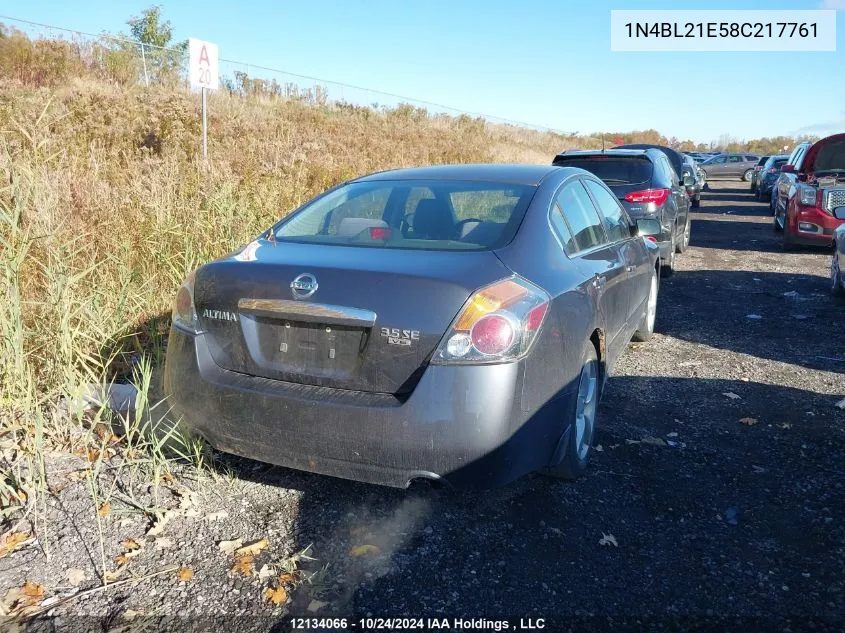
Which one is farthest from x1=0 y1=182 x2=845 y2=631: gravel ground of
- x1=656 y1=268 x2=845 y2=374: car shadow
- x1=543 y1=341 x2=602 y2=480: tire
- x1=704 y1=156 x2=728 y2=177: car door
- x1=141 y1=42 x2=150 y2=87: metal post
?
x1=704 y1=156 x2=728 y2=177: car door

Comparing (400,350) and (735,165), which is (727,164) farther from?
(400,350)

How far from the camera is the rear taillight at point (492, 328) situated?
2.60m

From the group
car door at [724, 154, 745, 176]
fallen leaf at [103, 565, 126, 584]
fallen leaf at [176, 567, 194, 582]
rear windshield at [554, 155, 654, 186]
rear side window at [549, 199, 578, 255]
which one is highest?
car door at [724, 154, 745, 176]

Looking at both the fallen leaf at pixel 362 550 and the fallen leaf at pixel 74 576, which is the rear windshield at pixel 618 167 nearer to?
the fallen leaf at pixel 362 550

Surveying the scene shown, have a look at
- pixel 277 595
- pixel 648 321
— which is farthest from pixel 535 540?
pixel 648 321

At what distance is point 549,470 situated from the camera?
3.28 meters

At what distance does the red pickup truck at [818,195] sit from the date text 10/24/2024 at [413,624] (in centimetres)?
1052

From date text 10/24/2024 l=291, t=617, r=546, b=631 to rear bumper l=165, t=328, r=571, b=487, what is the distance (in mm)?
483

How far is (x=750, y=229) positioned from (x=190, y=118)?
12.9m

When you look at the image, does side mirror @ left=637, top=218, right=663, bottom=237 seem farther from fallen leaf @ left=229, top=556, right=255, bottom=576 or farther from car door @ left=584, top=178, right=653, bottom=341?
fallen leaf @ left=229, top=556, right=255, bottom=576

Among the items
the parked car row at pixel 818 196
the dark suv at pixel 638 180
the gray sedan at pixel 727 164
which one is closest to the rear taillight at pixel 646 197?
the dark suv at pixel 638 180

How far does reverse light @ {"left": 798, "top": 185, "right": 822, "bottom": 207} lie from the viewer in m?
11.3

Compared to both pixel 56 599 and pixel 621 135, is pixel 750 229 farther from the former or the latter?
pixel 621 135

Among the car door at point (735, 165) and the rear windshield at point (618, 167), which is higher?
the car door at point (735, 165)
